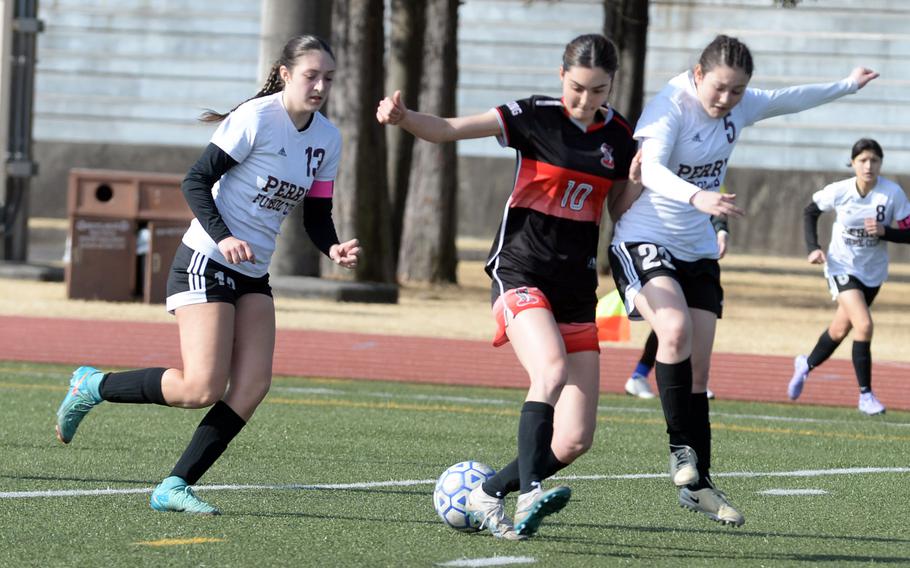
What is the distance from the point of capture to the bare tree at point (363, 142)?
2508 cm

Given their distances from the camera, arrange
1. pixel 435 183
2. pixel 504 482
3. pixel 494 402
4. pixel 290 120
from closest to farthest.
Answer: pixel 504 482, pixel 290 120, pixel 494 402, pixel 435 183

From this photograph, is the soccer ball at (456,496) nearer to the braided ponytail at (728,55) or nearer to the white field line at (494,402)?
the braided ponytail at (728,55)

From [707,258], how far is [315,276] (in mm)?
16598

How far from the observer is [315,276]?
24.2 m

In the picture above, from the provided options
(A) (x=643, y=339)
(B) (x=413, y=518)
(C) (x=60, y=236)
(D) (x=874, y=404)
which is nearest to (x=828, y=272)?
(D) (x=874, y=404)

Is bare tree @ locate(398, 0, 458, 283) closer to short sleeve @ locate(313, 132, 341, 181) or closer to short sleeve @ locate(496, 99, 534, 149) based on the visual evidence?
A: short sleeve @ locate(313, 132, 341, 181)

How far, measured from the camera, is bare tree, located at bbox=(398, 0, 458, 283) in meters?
28.5

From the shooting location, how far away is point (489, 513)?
274 inches

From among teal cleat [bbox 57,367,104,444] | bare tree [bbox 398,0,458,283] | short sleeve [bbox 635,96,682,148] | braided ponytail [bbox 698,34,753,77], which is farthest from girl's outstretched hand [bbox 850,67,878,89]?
bare tree [bbox 398,0,458,283]

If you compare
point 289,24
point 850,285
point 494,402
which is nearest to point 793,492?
point 494,402

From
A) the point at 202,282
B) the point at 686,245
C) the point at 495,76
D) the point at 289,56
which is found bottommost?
the point at 202,282

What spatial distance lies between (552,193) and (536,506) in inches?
54.4

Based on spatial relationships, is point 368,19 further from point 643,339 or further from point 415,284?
point 643,339

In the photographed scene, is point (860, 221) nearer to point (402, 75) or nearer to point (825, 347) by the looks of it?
point (825, 347)
